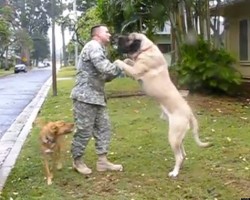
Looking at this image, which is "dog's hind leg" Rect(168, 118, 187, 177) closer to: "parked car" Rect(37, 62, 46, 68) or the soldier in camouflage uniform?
the soldier in camouflage uniform

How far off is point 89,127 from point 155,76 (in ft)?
3.29

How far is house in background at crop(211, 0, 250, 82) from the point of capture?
1734 centimetres

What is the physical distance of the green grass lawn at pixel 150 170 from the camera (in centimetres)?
527

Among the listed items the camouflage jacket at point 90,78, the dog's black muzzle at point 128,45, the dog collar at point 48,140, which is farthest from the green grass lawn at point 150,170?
the dog's black muzzle at point 128,45

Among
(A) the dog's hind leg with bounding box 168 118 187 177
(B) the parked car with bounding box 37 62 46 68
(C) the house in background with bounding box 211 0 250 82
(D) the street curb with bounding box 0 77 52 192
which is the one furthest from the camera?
(B) the parked car with bounding box 37 62 46 68

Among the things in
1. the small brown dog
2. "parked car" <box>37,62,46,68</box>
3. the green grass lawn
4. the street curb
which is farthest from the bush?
"parked car" <box>37,62,46,68</box>

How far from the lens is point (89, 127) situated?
19.4 feet

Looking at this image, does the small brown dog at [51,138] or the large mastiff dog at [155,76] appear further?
the small brown dog at [51,138]

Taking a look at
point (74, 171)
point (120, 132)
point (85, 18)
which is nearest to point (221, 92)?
point (120, 132)

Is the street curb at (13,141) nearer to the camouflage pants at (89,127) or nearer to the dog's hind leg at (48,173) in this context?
the dog's hind leg at (48,173)

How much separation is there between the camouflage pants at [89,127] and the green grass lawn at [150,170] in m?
0.33

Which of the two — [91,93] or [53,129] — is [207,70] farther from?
[53,129]

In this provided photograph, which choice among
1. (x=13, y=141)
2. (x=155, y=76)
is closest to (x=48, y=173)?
(x=155, y=76)

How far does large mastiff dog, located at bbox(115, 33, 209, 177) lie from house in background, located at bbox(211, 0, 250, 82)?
1161cm
